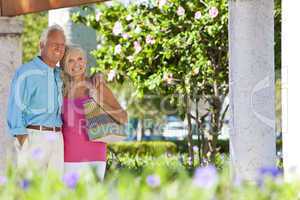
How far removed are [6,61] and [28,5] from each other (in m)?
0.56

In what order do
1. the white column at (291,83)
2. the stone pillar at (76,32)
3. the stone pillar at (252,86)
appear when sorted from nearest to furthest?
the white column at (291,83) < the stone pillar at (252,86) < the stone pillar at (76,32)

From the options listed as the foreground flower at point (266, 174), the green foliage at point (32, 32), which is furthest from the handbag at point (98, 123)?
the green foliage at point (32, 32)

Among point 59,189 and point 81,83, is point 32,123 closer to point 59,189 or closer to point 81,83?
point 81,83

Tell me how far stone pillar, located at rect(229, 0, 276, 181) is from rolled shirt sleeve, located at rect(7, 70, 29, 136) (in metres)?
1.53

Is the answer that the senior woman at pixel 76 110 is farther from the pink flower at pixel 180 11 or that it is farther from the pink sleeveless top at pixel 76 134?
the pink flower at pixel 180 11

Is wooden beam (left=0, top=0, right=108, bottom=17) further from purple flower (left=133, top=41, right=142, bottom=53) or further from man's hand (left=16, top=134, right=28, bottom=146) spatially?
purple flower (left=133, top=41, right=142, bottom=53)

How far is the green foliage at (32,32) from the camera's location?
26.6m

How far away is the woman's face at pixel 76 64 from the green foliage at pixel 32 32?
69.1ft

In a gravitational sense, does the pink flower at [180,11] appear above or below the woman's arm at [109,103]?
above

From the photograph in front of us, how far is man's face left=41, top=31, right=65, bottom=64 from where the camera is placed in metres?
5.59

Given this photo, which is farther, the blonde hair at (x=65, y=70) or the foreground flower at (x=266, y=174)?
the blonde hair at (x=65, y=70)

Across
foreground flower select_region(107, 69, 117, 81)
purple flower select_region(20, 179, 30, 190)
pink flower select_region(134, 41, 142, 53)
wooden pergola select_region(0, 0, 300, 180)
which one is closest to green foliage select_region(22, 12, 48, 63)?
foreground flower select_region(107, 69, 117, 81)

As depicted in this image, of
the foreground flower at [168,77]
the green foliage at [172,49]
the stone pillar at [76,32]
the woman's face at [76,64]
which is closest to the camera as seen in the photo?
the woman's face at [76,64]

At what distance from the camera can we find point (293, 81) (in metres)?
5.40
